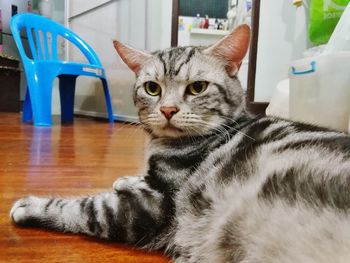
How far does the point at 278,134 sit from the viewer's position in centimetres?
88

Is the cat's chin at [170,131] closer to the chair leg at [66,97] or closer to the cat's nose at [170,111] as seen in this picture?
the cat's nose at [170,111]

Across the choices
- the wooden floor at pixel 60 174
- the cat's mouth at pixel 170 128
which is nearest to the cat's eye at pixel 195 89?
the cat's mouth at pixel 170 128

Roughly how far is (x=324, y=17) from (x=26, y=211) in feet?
7.49

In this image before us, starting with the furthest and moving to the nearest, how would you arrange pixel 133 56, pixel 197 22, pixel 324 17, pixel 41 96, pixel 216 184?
Result: pixel 197 22 < pixel 41 96 < pixel 324 17 < pixel 133 56 < pixel 216 184

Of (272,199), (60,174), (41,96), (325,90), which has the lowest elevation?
(60,174)

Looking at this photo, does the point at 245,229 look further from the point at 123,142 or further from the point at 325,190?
the point at 123,142

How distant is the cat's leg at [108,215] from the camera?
2.77ft

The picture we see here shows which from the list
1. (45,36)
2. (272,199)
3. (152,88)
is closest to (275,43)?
(45,36)

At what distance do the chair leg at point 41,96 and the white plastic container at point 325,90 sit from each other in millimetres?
2213

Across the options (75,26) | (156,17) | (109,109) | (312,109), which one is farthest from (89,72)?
(312,109)

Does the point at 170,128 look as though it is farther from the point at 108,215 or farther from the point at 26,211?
the point at 26,211

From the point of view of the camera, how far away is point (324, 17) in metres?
2.48

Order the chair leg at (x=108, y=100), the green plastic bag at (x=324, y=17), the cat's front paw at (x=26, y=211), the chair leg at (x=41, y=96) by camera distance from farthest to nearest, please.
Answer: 1. the chair leg at (x=108, y=100)
2. the chair leg at (x=41, y=96)
3. the green plastic bag at (x=324, y=17)
4. the cat's front paw at (x=26, y=211)

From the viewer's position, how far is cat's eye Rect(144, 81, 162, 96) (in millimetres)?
1116
